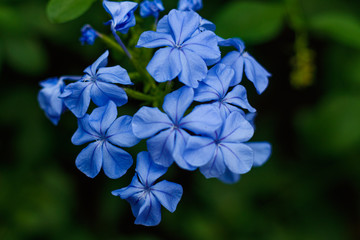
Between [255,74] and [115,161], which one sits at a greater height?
[255,74]

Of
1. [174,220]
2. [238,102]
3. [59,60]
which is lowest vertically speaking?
[174,220]

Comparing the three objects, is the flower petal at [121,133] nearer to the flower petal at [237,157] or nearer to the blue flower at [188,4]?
the flower petal at [237,157]

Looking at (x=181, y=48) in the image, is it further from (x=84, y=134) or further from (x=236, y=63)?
(x=84, y=134)

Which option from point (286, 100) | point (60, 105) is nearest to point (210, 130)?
point (60, 105)

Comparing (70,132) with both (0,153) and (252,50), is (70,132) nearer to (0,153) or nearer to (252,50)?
(0,153)

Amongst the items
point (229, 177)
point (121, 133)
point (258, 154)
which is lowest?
point (229, 177)

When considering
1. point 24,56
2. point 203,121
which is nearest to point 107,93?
point 203,121
